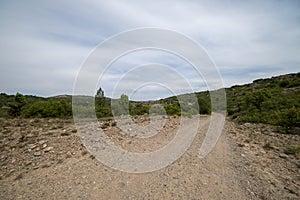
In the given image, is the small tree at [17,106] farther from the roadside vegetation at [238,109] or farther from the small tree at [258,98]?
the small tree at [258,98]

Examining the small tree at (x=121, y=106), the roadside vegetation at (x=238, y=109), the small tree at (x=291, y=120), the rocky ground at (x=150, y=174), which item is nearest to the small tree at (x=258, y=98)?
the roadside vegetation at (x=238, y=109)

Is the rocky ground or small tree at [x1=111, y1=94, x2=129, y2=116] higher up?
small tree at [x1=111, y1=94, x2=129, y2=116]

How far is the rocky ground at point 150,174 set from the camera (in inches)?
169

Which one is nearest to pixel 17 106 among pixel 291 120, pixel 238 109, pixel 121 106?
pixel 121 106

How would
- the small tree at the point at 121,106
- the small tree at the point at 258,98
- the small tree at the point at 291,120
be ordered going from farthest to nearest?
the small tree at the point at 121,106, the small tree at the point at 258,98, the small tree at the point at 291,120

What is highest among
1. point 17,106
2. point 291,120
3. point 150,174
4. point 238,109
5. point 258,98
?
point 17,106

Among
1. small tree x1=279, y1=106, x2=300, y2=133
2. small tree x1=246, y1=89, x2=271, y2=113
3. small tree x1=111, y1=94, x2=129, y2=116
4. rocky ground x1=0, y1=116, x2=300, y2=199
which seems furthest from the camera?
small tree x1=111, y1=94, x2=129, y2=116

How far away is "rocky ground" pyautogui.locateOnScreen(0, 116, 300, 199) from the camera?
4281mm

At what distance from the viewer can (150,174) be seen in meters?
5.19

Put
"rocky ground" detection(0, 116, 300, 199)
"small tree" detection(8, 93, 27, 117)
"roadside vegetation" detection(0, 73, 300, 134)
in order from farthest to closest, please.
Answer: "small tree" detection(8, 93, 27, 117) → "roadside vegetation" detection(0, 73, 300, 134) → "rocky ground" detection(0, 116, 300, 199)

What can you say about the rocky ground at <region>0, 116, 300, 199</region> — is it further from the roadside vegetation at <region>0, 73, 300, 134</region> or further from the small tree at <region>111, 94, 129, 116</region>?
the small tree at <region>111, 94, 129, 116</region>

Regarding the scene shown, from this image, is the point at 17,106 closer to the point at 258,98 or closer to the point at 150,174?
the point at 150,174

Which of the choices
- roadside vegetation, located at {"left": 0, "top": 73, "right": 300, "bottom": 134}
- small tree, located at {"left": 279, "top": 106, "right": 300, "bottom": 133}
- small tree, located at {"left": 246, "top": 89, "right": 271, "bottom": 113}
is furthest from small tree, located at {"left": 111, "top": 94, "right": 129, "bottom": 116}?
small tree, located at {"left": 279, "top": 106, "right": 300, "bottom": 133}

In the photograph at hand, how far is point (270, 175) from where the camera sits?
200 inches
